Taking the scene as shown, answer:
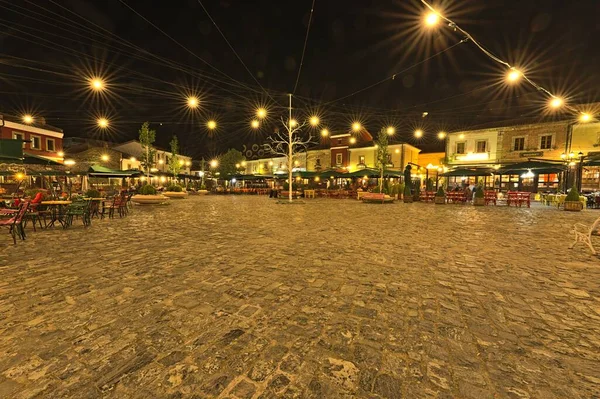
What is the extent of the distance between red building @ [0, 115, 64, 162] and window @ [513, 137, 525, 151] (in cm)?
4635

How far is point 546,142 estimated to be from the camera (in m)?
26.5

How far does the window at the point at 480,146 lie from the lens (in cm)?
3021

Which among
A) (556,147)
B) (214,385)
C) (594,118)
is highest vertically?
(594,118)

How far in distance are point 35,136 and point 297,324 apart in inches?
1451

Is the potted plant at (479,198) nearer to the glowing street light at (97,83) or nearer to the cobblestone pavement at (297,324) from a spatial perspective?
the cobblestone pavement at (297,324)

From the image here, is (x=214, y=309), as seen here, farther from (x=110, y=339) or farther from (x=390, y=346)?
(x=390, y=346)

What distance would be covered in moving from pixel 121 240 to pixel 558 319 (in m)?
8.81

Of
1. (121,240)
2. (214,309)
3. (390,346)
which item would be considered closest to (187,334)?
(214,309)

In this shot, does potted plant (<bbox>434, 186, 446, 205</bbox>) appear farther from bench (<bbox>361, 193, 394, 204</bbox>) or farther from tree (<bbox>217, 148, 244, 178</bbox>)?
tree (<bbox>217, 148, 244, 178</bbox>)

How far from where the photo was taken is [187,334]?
2803mm

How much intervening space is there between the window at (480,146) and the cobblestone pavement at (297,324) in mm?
29057

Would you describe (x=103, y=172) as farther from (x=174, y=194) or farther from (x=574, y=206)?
(x=574, y=206)

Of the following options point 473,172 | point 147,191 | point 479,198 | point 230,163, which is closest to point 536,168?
point 473,172

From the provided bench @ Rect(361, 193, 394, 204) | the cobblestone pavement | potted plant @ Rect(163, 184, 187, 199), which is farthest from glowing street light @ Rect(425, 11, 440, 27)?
potted plant @ Rect(163, 184, 187, 199)
